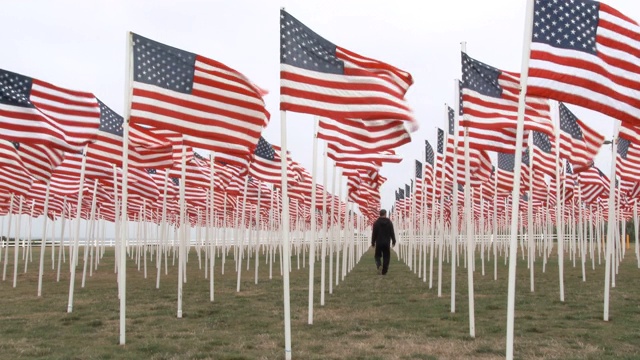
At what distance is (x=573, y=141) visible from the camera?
16.4 m

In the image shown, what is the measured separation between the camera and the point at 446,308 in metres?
14.2

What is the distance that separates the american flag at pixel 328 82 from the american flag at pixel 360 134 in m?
2.83

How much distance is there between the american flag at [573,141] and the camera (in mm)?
16203

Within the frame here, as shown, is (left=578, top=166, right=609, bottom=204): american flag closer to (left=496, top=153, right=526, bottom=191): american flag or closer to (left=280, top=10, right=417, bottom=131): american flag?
(left=496, top=153, right=526, bottom=191): american flag

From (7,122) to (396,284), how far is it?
12933 millimetres

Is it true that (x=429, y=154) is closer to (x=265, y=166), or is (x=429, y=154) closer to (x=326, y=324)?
(x=265, y=166)

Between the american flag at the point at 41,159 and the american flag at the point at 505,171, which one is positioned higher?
the american flag at the point at 505,171

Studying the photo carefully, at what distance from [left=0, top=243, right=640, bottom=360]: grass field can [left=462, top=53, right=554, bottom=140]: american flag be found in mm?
3543

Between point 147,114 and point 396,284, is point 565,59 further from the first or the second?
point 396,284

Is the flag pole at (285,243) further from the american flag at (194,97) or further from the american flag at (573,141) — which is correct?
the american flag at (573,141)

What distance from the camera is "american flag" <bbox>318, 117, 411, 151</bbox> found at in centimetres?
1271

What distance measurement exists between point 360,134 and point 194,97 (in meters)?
5.06

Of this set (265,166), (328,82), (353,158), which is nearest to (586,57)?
(328,82)

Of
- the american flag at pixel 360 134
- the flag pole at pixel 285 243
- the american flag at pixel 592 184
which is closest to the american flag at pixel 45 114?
the american flag at pixel 360 134
